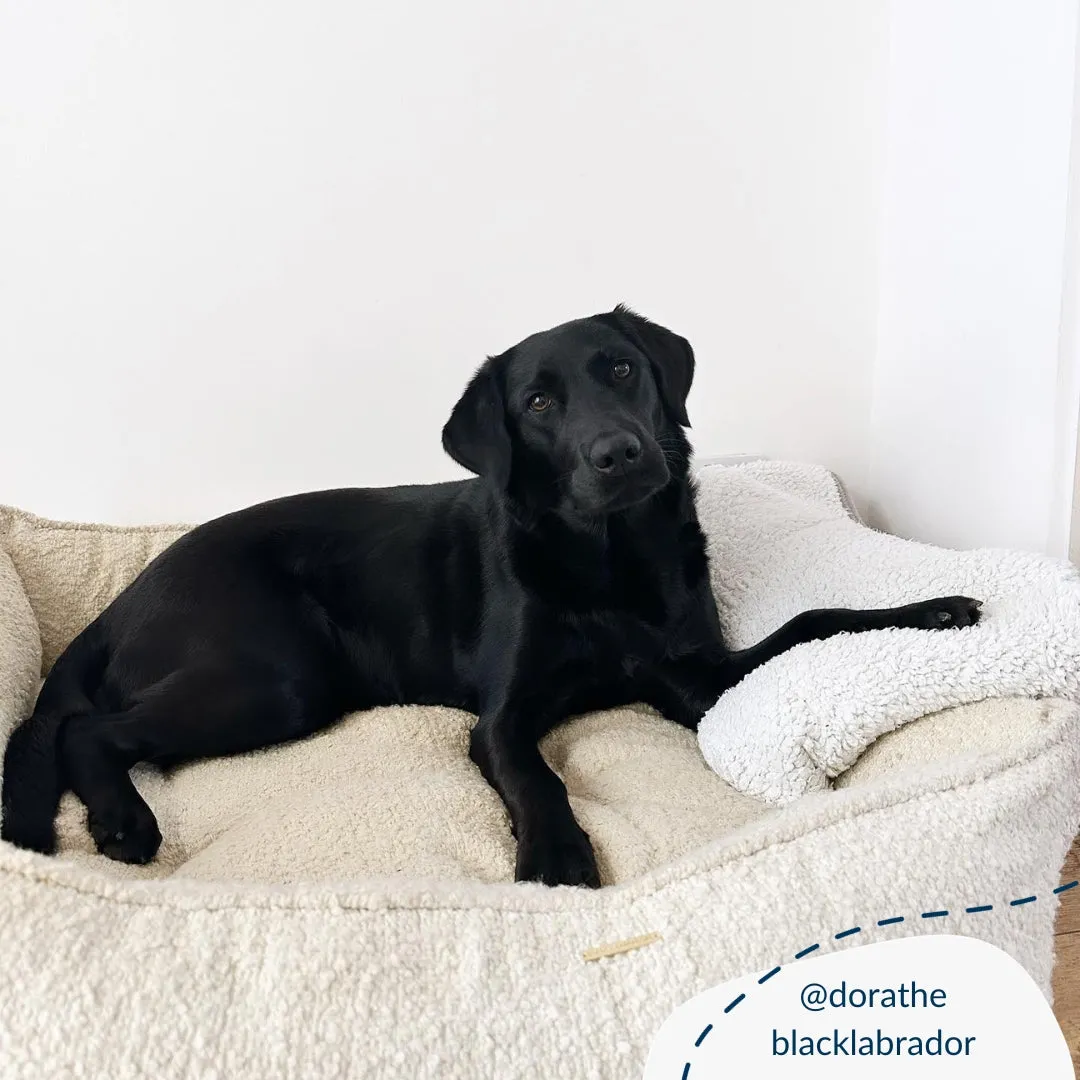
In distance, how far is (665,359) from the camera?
1637 millimetres

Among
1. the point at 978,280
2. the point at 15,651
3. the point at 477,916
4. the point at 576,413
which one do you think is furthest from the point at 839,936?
the point at 978,280

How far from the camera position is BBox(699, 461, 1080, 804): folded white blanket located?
1.27 m

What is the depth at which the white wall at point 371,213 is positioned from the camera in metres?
2.11

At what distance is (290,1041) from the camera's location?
0.79m

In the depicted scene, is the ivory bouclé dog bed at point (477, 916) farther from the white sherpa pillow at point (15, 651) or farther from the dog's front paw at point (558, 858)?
the white sherpa pillow at point (15, 651)

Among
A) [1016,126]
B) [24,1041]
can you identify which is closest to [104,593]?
[24,1041]

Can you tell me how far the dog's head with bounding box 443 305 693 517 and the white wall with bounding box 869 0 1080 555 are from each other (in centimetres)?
68

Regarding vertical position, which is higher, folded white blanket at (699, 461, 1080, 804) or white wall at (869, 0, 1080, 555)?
white wall at (869, 0, 1080, 555)

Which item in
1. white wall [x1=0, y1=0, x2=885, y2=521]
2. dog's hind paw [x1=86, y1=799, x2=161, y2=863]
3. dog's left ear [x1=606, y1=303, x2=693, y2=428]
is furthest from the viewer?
white wall [x1=0, y1=0, x2=885, y2=521]

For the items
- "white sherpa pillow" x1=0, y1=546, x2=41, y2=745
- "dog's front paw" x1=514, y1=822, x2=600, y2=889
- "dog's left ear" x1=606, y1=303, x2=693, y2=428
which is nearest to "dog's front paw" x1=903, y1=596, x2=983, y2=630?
"dog's left ear" x1=606, y1=303, x2=693, y2=428

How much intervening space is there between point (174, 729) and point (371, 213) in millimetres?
1273

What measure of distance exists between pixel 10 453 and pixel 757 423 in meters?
1.79

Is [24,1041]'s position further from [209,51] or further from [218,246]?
[209,51]

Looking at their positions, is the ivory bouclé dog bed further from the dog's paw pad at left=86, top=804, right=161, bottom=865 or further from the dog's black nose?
the dog's black nose
